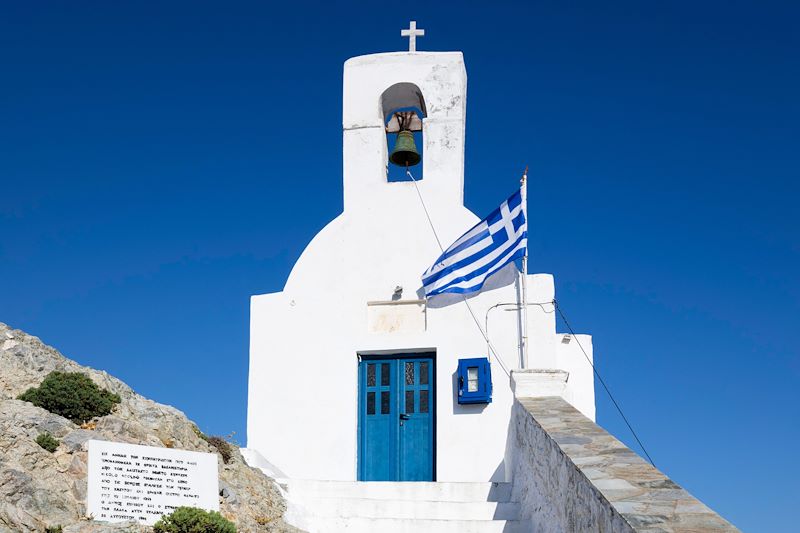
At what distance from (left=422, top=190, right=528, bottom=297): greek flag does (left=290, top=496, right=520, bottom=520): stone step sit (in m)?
4.05

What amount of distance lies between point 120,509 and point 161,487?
549 millimetres

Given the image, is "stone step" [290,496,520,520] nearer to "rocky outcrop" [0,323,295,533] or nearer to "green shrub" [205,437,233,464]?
"rocky outcrop" [0,323,295,533]

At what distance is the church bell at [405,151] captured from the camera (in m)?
16.0

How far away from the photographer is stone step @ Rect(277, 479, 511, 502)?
488 inches

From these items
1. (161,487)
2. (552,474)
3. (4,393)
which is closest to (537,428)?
(552,474)

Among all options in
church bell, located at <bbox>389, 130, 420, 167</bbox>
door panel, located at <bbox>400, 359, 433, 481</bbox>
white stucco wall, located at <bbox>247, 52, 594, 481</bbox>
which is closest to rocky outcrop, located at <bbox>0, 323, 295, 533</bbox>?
white stucco wall, located at <bbox>247, 52, 594, 481</bbox>

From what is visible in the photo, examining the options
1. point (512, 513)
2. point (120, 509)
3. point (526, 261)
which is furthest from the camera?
point (526, 261)

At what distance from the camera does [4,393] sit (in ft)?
35.2

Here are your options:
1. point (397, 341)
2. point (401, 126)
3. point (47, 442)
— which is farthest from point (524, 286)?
point (47, 442)

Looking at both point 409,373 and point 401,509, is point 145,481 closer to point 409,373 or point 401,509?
point 401,509

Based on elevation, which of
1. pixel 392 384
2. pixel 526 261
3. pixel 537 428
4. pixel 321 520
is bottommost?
pixel 321 520

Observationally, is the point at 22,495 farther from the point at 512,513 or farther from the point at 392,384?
the point at 392,384

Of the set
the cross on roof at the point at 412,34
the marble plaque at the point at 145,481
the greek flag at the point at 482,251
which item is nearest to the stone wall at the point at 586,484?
the greek flag at the point at 482,251

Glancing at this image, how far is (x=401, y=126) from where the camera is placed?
16.3 m
